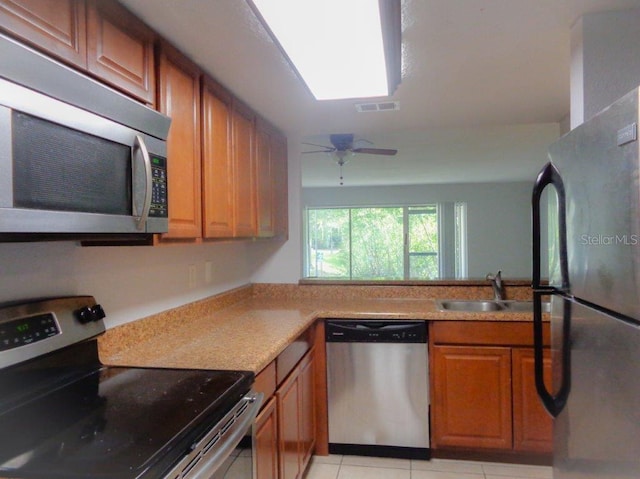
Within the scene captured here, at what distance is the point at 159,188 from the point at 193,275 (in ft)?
3.45

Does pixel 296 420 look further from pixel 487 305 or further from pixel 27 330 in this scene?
pixel 487 305

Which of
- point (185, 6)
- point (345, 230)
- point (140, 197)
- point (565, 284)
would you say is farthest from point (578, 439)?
point (345, 230)

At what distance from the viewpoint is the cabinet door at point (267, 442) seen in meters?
1.49

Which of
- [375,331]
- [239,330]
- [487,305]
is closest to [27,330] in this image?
[239,330]

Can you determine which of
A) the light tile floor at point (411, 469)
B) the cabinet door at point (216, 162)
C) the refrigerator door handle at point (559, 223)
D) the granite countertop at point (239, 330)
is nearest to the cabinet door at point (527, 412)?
the light tile floor at point (411, 469)

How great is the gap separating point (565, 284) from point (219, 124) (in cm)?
154

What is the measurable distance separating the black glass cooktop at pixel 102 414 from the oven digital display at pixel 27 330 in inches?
2.8

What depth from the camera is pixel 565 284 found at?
4.22ft

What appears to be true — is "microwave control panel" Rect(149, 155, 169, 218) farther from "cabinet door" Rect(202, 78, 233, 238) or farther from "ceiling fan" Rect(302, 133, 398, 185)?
"ceiling fan" Rect(302, 133, 398, 185)

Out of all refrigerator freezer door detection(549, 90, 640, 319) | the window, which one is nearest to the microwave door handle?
refrigerator freezer door detection(549, 90, 640, 319)

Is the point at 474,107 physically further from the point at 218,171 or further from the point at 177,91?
the point at 177,91

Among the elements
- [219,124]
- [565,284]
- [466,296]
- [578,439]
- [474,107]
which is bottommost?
[578,439]

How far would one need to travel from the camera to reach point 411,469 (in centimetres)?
240

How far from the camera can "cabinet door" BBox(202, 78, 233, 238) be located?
5.97ft
